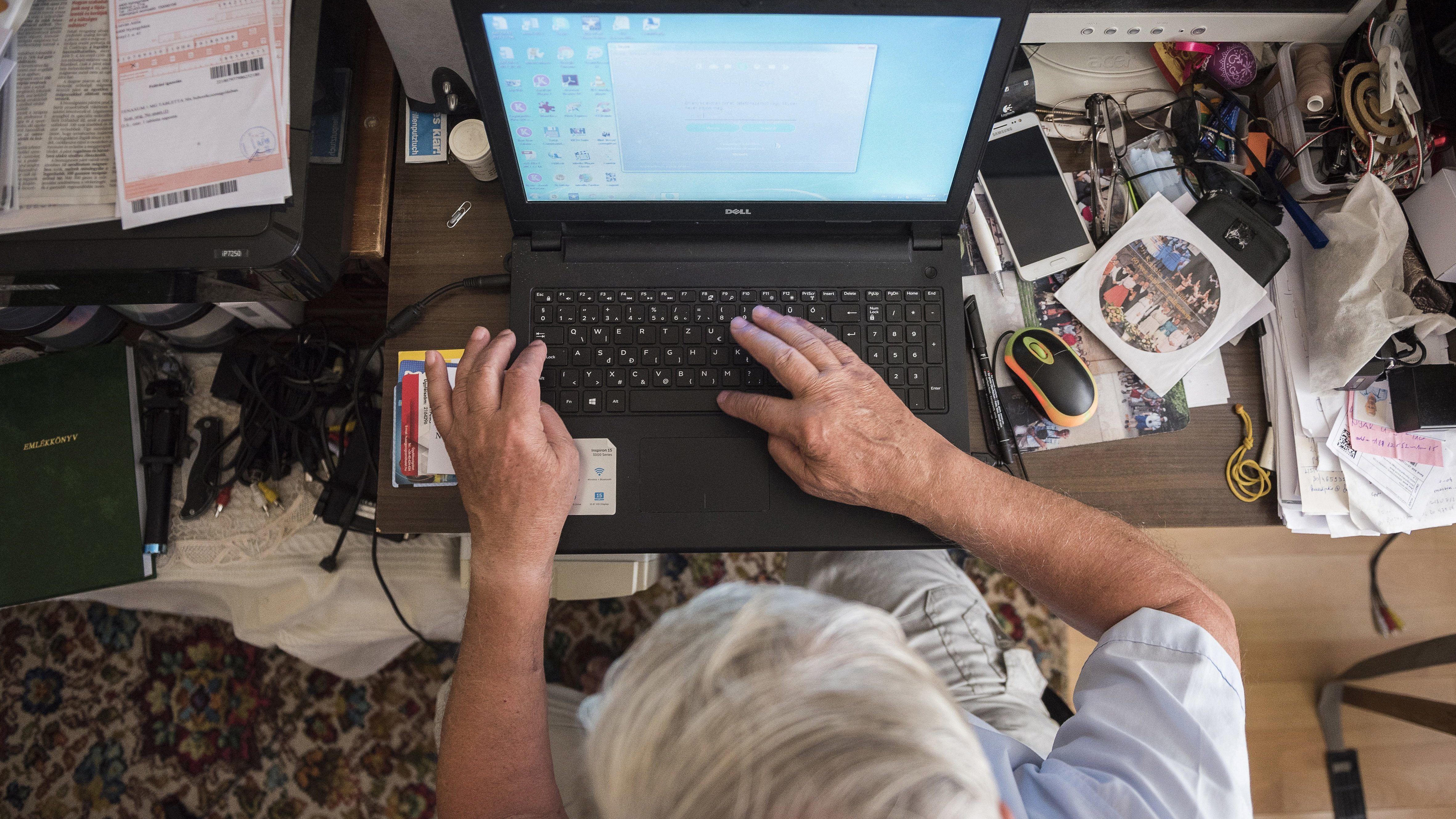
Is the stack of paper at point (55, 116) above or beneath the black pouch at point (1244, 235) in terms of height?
above

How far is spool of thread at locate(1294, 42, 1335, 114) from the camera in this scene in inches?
33.3

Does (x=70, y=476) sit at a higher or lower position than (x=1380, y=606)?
higher

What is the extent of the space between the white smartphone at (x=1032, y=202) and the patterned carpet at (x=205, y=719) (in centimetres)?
93

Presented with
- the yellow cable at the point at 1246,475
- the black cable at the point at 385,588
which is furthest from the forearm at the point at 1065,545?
the black cable at the point at 385,588

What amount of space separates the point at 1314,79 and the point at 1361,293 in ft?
0.84

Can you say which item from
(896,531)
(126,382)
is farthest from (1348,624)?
(126,382)

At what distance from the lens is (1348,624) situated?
151 centimetres

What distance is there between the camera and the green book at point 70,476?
0.92 meters

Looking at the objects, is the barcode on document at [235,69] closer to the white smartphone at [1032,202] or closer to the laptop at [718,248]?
the laptop at [718,248]

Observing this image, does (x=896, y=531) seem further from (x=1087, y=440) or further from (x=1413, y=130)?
(x=1413, y=130)

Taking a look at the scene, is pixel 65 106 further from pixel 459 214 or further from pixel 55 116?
pixel 459 214

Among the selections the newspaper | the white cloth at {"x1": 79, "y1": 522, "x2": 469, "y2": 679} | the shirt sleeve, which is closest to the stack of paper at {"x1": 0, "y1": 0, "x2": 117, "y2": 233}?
the newspaper

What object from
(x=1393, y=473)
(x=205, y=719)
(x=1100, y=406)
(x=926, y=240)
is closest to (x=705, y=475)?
(x=926, y=240)

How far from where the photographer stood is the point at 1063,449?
84 centimetres
